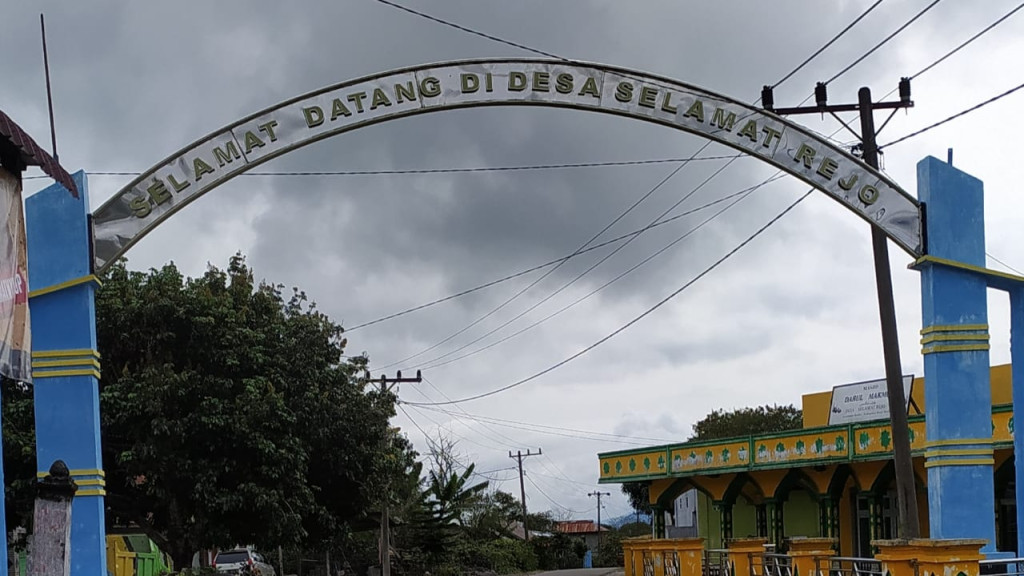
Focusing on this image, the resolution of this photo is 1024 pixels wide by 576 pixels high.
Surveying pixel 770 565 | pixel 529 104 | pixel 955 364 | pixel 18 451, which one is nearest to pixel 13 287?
pixel 529 104

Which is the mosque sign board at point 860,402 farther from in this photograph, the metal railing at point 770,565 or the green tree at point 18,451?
the green tree at point 18,451

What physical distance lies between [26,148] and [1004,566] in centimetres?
980

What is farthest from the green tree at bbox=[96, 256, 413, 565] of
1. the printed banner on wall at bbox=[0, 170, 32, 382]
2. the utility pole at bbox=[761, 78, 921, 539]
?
the printed banner on wall at bbox=[0, 170, 32, 382]

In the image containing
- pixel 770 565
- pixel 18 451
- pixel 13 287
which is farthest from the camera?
pixel 18 451

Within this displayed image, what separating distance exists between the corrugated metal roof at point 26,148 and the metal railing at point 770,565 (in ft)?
33.1

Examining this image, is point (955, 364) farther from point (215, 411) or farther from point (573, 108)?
point (215, 411)

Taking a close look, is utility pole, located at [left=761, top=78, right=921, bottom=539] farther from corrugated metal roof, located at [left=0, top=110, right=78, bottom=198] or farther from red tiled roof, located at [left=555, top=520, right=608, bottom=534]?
red tiled roof, located at [left=555, top=520, right=608, bottom=534]

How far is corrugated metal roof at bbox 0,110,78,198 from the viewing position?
801 cm

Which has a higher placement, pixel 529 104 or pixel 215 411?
pixel 529 104

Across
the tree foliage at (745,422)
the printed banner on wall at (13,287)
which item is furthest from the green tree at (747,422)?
the printed banner on wall at (13,287)

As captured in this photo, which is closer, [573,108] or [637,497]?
[573,108]

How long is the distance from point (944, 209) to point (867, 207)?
0.81 metres

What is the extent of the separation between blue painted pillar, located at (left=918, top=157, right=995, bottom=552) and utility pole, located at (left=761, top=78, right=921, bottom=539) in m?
3.84

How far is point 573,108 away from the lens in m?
12.2
